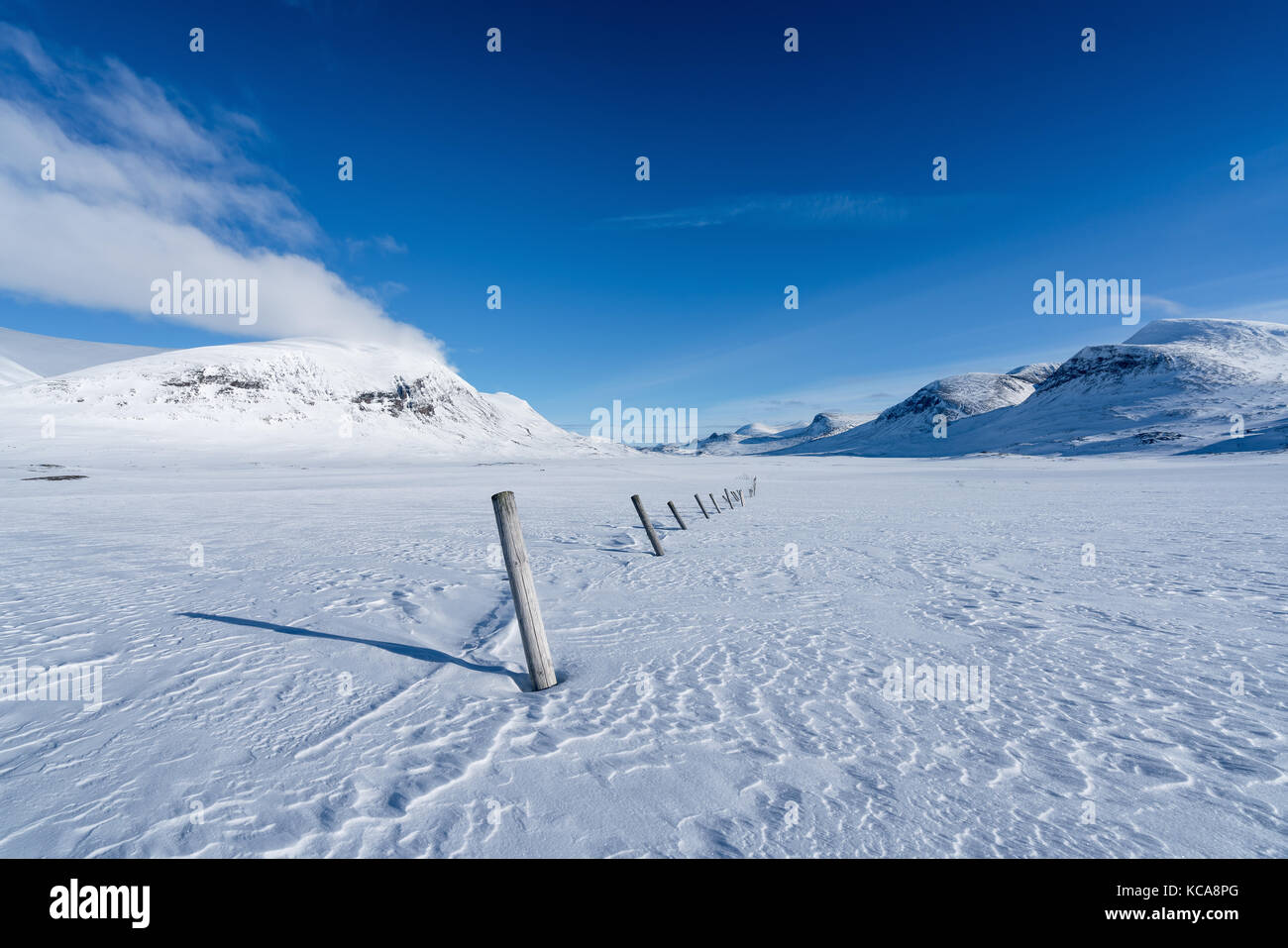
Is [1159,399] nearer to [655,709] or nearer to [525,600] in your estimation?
[655,709]

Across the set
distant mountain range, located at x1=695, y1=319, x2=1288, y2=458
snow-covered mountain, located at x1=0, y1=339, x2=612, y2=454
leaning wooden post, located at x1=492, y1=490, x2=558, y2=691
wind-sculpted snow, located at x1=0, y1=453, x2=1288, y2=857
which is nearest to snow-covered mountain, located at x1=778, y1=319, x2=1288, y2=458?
distant mountain range, located at x1=695, y1=319, x2=1288, y2=458

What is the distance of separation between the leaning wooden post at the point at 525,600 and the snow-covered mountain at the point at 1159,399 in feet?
393

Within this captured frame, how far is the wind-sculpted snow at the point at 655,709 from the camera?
3221 mm

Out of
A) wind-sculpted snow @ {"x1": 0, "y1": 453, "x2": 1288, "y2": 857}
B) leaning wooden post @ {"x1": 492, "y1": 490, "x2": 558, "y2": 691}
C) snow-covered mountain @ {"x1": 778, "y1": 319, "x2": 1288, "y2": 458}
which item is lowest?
wind-sculpted snow @ {"x1": 0, "y1": 453, "x2": 1288, "y2": 857}

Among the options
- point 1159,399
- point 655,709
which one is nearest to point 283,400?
point 655,709

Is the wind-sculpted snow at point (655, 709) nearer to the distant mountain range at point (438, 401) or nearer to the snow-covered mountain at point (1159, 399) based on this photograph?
the distant mountain range at point (438, 401)

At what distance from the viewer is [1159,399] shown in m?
139

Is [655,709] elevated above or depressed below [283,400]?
below

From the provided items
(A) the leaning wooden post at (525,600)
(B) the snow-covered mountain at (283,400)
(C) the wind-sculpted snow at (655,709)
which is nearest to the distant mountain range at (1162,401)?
(C) the wind-sculpted snow at (655,709)

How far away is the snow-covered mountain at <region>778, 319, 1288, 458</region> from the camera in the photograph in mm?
105625

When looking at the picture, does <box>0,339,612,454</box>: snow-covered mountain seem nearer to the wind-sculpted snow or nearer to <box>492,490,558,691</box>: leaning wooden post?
the wind-sculpted snow

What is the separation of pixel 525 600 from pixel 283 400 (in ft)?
486

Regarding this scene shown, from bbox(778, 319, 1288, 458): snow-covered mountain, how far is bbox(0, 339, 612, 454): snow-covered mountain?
143 m
